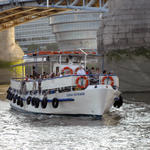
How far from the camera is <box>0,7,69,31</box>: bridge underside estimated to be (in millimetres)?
64669

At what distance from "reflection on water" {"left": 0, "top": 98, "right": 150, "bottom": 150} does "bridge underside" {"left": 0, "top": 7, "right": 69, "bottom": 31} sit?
3721 cm

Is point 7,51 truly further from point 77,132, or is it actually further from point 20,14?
point 77,132

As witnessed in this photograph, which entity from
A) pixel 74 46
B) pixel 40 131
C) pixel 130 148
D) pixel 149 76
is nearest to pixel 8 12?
pixel 149 76

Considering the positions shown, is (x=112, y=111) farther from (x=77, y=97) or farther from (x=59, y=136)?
(x=59, y=136)

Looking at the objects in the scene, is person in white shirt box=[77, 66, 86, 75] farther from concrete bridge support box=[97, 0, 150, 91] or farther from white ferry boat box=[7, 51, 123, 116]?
concrete bridge support box=[97, 0, 150, 91]

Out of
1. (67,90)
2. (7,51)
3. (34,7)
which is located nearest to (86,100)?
(67,90)

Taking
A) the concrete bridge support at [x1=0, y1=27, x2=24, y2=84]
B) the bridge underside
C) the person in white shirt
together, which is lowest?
the concrete bridge support at [x1=0, y1=27, x2=24, y2=84]

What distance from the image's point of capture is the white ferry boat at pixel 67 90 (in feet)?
82.9

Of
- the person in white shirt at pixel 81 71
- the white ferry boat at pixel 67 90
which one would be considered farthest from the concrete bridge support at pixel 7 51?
the person in white shirt at pixel 81 71

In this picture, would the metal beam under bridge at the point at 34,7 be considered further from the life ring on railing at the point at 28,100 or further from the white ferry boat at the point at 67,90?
the life ring on railing at the point at 28,100

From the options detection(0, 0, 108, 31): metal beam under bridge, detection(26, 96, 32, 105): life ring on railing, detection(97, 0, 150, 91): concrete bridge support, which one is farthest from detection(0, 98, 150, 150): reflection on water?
detection(0, 0, 108, 31): metal beam under bridge

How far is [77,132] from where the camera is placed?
2119 centimetres

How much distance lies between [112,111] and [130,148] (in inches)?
456

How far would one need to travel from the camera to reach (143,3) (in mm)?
44562
